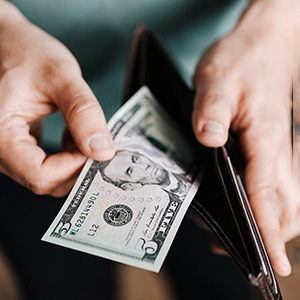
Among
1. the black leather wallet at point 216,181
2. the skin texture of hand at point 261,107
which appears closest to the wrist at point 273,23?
the skin texture of hand at point 261,107

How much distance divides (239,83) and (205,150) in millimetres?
120

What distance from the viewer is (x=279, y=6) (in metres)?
1.00

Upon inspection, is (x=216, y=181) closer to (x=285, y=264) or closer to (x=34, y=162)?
(x=285, y=264)

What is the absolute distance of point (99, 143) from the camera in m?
0.75

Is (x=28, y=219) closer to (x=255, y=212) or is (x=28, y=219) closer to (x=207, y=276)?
(x=207, y=276)

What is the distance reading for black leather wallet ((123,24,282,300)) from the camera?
2.08ft

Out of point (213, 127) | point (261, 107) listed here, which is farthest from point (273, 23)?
point (213, 127)

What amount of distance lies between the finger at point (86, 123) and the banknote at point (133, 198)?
3cm

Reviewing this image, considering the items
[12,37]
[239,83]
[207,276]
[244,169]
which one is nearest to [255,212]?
[244,169]

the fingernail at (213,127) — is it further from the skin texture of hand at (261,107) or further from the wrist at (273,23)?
the wrist at (273,23)

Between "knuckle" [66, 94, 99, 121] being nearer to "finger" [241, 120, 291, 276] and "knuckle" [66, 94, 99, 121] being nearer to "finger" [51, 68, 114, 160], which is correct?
"finger" [51, 68, 114, 160]

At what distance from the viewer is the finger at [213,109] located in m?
0.76

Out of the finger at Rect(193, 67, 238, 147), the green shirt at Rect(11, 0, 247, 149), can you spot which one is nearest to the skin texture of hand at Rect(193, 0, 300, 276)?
the finger at Rect(193, 67, 238, 147)

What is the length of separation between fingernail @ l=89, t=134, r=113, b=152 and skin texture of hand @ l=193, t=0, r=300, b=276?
0.42ft
